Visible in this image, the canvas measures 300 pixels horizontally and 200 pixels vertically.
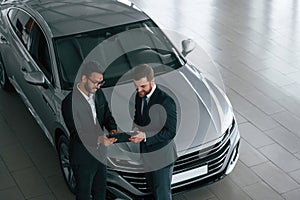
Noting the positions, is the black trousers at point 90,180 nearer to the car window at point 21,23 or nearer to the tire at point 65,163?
the tire at point 65,163

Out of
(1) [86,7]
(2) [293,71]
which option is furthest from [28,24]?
(2) [293,71]

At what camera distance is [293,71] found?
23.5 ft

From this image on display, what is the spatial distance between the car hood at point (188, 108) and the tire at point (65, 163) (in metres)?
0.52

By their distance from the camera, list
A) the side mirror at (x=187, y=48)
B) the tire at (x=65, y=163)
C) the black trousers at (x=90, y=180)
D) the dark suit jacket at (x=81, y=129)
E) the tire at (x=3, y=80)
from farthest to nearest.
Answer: the tire at (x=3, y=80) → the side mirror at (x=187, y=48) → the tire at (x=65, y=163) → the black trousers at (x=90, y=180) → the dark suit jacket at (x=81, y=129)

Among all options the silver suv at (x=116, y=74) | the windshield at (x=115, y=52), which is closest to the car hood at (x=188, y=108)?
the silver suv at (x=116, y=74)

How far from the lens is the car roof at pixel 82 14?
534cm

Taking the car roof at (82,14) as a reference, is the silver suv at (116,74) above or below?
below

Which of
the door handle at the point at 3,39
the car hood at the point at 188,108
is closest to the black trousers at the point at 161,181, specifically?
the car hood at the point at 188,108

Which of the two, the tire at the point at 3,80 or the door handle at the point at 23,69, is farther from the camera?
the tire at the point at 3,80

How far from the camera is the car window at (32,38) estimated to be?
5.30 meters

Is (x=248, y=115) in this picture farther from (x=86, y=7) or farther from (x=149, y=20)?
(x=86, y=7)

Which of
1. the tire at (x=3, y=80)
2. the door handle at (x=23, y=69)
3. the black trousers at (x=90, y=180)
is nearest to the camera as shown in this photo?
the black trousers at (x=90, y=180)

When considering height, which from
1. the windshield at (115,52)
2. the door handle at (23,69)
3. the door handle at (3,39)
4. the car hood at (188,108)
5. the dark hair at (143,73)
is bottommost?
the car hood at (188,108)

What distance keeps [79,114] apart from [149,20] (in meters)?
1.74
